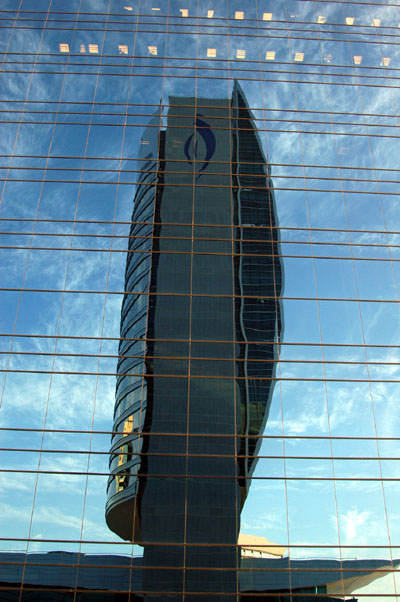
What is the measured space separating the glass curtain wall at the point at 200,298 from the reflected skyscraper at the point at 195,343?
0.11 m

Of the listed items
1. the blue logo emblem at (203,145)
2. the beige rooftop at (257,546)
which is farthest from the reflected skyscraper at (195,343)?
the beige rooftop at (257,546)

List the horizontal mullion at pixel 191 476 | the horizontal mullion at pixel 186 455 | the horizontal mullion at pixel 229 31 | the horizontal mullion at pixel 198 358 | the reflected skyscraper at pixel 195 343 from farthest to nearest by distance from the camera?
1. the horizontal mullion at pixel 229 31
2. the horizontal mullion at pixel 198 358
3. the horizontal mullion at pixel 186 455
4. the horizontal mullion at pixel 191 476
5. the reflected skyscraper at pixel 195 343

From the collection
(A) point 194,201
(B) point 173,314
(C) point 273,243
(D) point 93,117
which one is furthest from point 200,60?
(B) point 173,314

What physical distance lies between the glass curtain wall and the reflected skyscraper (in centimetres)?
11

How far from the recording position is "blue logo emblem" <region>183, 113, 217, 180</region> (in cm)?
3459

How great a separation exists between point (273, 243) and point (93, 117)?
15082 mm

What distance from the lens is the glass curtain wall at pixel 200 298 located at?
25.0m

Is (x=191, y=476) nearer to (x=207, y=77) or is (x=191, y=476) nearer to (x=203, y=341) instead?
(x=203, y=341)

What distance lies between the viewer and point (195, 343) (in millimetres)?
28797

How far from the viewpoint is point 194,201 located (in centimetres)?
3312

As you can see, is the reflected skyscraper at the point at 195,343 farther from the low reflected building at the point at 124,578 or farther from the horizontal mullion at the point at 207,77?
the horizontal mullion at the point at 207,77

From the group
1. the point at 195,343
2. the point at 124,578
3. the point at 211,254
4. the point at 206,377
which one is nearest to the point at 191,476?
the point at 206,377

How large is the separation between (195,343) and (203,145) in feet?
46.2

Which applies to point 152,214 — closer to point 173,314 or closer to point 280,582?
point 173,314
